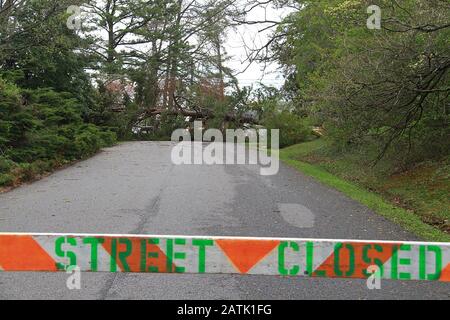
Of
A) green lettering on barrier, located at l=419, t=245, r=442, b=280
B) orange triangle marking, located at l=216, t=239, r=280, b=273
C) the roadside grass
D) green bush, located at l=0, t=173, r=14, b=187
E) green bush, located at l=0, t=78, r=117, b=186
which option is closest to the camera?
green lettering on barrier, located at l=419, t=245, r=442, b=280

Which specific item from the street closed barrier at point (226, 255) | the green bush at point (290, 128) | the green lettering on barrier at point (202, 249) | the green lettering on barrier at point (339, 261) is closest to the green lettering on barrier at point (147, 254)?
the street closed barrier at point (226, 255)

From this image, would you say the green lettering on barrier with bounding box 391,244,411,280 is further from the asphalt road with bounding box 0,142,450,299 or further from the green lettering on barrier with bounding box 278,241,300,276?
the asphalt road with bounding box 0,142,450,299

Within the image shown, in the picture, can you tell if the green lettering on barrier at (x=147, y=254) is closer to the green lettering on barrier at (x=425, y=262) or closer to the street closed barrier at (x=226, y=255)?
the street closed barrier at (x=226, y=255)

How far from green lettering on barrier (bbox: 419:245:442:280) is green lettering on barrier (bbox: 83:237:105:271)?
2.42 m

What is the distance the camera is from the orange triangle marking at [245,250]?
13.1 ft

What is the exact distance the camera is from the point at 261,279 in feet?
19.1

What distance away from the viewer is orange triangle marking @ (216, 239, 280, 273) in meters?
3.99

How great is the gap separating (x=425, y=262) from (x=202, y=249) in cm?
169

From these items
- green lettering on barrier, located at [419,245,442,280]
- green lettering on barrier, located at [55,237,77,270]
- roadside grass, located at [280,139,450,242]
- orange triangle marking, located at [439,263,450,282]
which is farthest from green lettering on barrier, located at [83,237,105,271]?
roadside grass, located at [280,139,450,242]

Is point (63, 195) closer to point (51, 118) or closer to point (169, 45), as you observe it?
point (51, 118)

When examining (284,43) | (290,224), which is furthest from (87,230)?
(284,43)

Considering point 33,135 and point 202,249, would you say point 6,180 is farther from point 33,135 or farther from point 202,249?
point 202,249

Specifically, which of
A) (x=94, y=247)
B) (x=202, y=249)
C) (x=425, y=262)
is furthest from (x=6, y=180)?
(x=425, y=262)

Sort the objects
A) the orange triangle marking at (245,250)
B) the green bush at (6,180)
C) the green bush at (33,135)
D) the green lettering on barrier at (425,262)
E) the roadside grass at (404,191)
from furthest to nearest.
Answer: the green bush at (33,135) → the green bush at (6,180) → the roadside grass at (404,191) → the orange triangle marking at (245,250) → the green lettering on barrier at (425,262)
